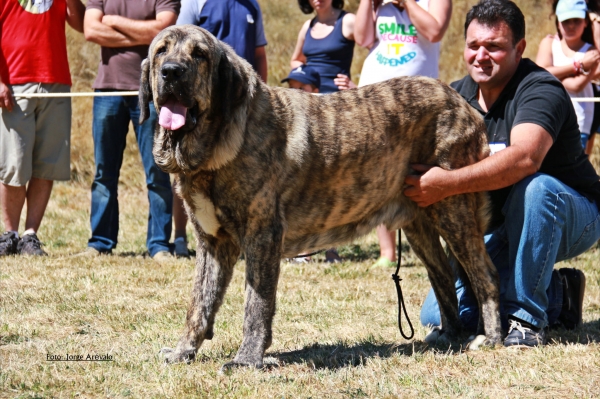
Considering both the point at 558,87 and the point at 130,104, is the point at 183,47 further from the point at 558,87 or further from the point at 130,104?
the point at 130,104

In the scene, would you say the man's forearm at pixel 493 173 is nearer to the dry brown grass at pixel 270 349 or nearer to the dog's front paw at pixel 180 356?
the dry brown grass at pixel 270 349

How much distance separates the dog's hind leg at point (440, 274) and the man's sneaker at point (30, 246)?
13.3ft

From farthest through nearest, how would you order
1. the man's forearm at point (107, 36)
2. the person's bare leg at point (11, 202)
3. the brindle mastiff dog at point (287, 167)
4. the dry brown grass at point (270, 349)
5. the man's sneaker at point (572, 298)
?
the person's bare leg at point (11, 202) → the man's forearm at point (107, 36) → the man's sneaker at point (572, 298) → the brindle mastiff dog at point (287, 167) → the dry brown grass at point (270, 349)

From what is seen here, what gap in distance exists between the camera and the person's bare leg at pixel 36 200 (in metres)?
7.77

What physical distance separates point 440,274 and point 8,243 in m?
4.45

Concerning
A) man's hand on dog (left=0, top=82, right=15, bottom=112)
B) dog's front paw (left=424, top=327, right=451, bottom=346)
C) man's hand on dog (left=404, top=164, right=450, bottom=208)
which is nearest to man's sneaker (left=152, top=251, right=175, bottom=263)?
man's hand on dog (left=0, top=82, right=15, bottom=112)

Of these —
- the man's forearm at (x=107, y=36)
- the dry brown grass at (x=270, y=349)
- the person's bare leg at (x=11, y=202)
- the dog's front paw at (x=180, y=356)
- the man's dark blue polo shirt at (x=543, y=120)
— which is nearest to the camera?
the dry brown grass at (x=270, y=349)

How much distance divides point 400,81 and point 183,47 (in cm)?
142

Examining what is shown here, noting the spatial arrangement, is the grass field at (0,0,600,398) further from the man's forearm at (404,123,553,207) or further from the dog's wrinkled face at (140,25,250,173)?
the dog's wrinkled face at (140,25,250,173)

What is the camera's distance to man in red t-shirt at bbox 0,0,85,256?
7426mm

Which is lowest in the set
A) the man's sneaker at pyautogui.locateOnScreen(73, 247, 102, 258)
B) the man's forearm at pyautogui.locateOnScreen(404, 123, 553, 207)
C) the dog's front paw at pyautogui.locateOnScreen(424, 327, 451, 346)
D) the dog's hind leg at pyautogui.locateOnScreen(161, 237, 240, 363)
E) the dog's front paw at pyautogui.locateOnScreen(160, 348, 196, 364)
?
the man's sneaker at pyautogui.locateOnScreen(73, 247, 102, 258)

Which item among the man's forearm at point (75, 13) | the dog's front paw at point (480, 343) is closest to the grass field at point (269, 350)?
the dog's front paw at point (480, 343)

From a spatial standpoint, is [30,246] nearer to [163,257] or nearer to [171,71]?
[163,257]

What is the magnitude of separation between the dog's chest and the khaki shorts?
3.88 m
